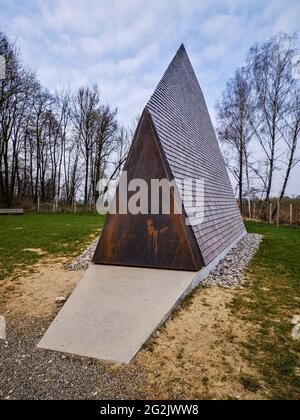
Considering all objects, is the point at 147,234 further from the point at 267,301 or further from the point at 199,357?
the point at 199,357

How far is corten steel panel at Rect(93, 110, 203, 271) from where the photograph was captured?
4590 mm

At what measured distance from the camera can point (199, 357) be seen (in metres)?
2.73

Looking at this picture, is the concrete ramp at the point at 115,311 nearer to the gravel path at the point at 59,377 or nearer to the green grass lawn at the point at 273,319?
the gravel path at the point at 59,377

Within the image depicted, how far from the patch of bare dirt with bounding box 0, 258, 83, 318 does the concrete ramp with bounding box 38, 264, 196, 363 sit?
1.76 ft

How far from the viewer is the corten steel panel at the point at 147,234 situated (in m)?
4.59

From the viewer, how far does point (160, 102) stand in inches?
→ 239

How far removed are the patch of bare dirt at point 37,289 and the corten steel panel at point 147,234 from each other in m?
0.83

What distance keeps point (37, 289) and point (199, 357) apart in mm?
3239

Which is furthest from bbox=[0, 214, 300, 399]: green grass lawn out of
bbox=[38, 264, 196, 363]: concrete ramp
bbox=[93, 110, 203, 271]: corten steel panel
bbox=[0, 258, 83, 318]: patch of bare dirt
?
bbox=[93, 110, 203, 271]: corten steel panel

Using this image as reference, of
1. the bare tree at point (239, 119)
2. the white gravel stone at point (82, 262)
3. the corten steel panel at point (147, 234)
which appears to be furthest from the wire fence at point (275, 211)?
the corten steel panel at point (147, 234)

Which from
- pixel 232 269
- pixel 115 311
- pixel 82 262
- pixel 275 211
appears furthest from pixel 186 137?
pixel 275 211

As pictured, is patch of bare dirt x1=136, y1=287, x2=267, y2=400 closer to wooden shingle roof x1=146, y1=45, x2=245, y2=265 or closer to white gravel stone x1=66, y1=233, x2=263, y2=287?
white gravel stone x1=66, y1=233, x2=263, y2=287

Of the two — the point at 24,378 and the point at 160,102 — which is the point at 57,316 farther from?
the point at 160,102
